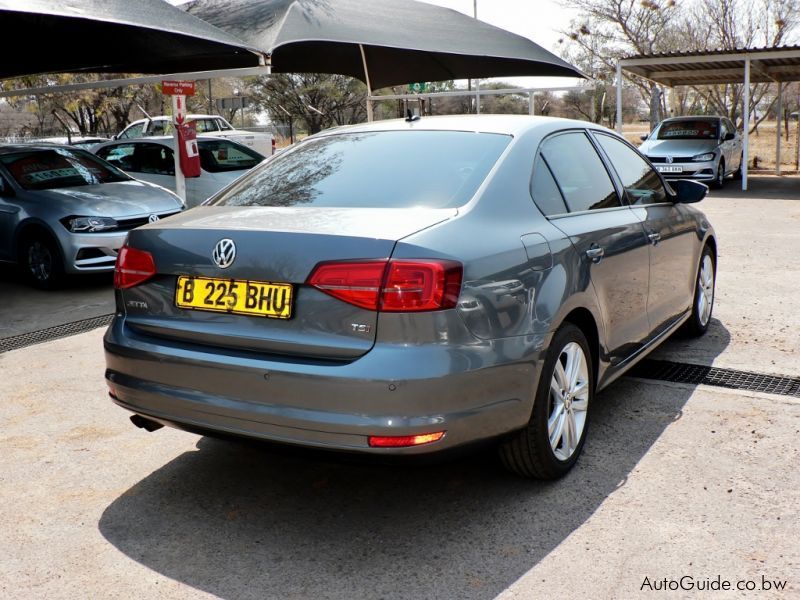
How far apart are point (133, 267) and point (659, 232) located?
2.89 metres

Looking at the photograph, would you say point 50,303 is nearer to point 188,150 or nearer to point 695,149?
point 188,150

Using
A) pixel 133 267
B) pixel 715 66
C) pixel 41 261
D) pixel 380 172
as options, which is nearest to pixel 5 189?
pixel 41 261

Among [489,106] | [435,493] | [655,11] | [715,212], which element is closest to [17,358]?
[435,493]

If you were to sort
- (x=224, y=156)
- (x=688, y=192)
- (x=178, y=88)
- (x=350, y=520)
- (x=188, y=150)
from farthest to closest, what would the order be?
(x=224, y=156), (x=188, y=150), (x=178, y=88), (x=688, y=192), (x=350, y=520)

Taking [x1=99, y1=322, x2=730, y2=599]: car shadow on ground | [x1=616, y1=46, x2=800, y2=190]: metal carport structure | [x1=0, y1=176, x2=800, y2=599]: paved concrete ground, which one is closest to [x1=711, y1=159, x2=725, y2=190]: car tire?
[x1=616, y1=46, x2=800, y2=190]: metal carport structure

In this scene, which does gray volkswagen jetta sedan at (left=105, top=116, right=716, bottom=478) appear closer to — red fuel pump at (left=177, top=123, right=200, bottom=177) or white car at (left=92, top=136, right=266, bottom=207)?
red fuel pump at (left=177, top=123, right=200, bottom=177)

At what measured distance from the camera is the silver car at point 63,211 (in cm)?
855

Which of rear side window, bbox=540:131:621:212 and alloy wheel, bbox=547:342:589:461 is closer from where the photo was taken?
alloy wheel, bbox=547:342:589:461

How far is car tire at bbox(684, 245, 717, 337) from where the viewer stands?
19.3ft

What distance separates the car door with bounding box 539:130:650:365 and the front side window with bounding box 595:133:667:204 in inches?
8.0

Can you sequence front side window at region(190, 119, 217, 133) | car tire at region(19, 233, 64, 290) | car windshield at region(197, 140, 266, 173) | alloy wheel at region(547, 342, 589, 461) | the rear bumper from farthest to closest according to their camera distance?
1. front side window at region(190, 119, 217, 133)
2. car windshield at region(197, 140, 266, 173)
3. car tire at region(19, 233, 64, 290)
4. alloy wheel at region(547, 342, 589, 461)
5. the rear bumper

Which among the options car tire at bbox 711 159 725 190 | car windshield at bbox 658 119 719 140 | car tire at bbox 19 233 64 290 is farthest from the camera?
car windshield at bbox 658 119 719 140

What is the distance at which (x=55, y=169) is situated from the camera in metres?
9.48

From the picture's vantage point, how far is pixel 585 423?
3.93 m
